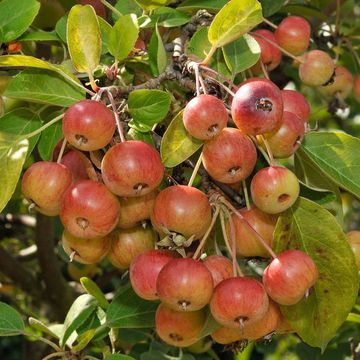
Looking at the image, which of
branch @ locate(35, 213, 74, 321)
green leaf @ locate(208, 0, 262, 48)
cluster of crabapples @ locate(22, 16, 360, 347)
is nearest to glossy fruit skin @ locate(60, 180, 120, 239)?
cluster of crabapples @ locate(22, 16, 360, 347)

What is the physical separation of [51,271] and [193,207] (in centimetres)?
155

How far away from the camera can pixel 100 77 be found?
59.4 inches

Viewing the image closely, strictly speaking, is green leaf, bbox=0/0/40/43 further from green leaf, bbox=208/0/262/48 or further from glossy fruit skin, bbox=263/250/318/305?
glossy fruit skin, bbox=263/250/318/305

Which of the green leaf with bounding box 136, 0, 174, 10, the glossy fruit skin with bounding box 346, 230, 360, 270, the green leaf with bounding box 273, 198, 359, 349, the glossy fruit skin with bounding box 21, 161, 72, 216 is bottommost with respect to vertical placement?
the glossy fruit skin with bounding box 346, 230, 360, 270

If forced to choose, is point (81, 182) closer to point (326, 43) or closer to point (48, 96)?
point (48, 96)

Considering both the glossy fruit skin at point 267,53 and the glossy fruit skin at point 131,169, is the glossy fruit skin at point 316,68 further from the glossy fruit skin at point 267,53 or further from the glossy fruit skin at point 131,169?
the glossy fruit skin at point 131,169

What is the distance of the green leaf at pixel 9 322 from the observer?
5.30 feet

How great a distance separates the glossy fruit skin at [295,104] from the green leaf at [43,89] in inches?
15.5

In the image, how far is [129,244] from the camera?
1345mm

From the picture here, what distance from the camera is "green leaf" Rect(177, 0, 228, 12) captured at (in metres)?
1.61

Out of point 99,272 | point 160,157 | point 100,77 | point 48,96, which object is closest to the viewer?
point 160,157

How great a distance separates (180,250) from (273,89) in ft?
1.03

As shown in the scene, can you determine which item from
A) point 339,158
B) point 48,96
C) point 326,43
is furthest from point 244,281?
point 326,43

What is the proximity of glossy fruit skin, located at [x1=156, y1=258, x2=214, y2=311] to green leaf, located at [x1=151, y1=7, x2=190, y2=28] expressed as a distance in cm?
57
